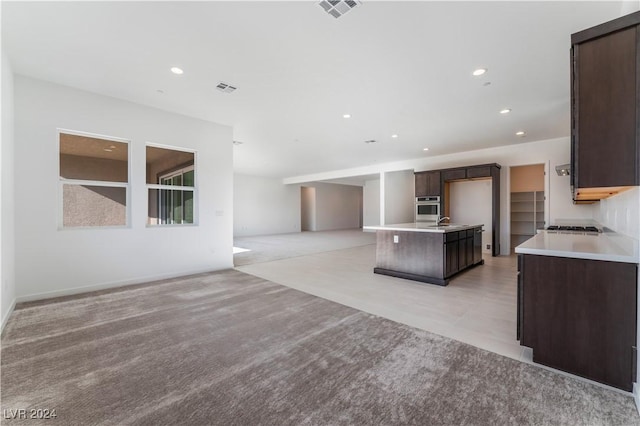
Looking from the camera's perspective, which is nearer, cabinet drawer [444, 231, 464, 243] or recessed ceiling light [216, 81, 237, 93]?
recessed ceiling light [216, 81, 237, 93]

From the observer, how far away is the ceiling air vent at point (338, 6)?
85.4 inches

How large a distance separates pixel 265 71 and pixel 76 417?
351 cm

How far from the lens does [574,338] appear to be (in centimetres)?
193

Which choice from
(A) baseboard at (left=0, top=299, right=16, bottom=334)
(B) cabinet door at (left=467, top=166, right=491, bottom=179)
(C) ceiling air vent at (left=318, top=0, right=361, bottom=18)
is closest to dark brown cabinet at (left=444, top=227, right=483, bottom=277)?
(B) cabinet door at (left=467, top=166, right=491, bottom=179)

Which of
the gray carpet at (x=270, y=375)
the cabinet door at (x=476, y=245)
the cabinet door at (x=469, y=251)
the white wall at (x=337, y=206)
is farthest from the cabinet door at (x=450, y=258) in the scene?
the white wall at (x=337, y=206)

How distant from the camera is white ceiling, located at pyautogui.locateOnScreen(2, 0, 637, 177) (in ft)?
7.55

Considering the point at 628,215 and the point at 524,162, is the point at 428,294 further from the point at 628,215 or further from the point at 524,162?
the point at 524,162

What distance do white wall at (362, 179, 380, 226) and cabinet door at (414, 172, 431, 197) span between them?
231 inches

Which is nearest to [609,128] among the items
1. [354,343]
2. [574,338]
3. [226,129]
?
[574,338]

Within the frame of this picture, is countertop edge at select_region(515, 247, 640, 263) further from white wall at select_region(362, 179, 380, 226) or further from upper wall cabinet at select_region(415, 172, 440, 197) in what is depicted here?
white wall at select_region(362, 179, 380, 226)

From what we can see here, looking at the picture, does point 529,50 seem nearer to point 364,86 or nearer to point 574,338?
point 364,86

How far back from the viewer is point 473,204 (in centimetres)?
763

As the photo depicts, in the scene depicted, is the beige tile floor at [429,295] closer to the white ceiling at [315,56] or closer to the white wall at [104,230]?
the white wall at [104,230]

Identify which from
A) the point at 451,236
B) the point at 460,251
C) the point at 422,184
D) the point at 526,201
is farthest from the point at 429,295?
the point at 526,201
